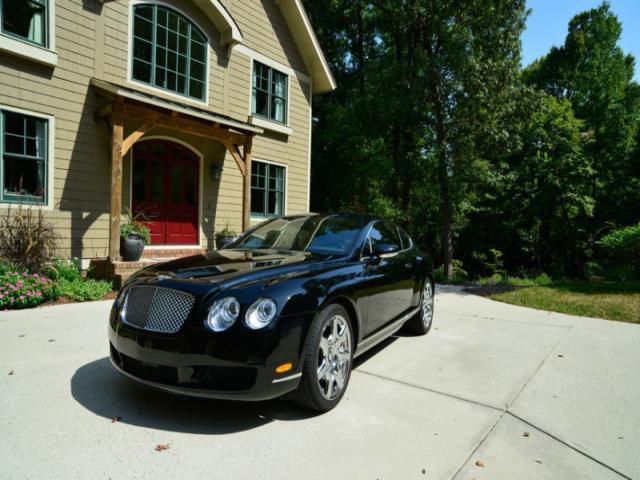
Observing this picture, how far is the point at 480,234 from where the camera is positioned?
65.8 ft

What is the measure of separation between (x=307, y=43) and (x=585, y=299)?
10363mm

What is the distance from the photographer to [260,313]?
2629mm

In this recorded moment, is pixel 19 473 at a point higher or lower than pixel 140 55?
lower

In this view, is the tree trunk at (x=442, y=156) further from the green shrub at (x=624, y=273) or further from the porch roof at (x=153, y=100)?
the porch roof at (x=153, y=100)

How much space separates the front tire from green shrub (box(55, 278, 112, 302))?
5.34 m

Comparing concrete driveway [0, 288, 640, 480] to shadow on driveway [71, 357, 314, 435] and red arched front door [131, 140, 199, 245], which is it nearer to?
shadow on driveway [71, 357, 314, 435]

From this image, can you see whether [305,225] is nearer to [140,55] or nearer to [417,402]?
[417,402]

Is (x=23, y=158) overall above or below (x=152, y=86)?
below

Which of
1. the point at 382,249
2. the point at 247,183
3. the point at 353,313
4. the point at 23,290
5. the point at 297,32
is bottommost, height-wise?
the point at 23,290

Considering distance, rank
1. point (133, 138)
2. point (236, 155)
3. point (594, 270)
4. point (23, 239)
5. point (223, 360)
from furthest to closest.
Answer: point (594, 270) → point (236, 155) → point (133, 138) → point (23, 239) → point (223, 360)

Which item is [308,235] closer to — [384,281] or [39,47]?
[384,281]

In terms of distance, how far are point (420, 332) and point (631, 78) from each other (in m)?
26.1

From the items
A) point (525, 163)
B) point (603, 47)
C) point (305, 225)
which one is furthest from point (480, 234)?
point (305, 225)

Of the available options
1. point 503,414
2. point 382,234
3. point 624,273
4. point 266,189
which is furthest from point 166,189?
point 624,273
